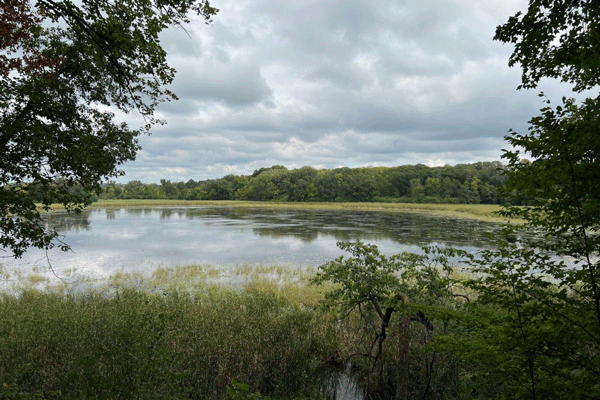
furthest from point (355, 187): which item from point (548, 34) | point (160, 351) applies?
point (160, 351)

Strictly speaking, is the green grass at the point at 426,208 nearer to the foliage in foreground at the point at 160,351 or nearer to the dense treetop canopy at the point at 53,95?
the foliage in foreground at the point at 160,351

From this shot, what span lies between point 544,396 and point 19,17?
30.2 ft

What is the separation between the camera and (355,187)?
103438 mm

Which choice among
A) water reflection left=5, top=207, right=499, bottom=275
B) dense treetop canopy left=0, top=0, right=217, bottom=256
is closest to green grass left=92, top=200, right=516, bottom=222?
water reflection left=5, top=207, right=499, bottom=275

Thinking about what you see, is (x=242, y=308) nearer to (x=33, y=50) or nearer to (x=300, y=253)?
(x=33, y=50)

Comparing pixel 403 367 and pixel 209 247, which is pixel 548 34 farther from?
pixel 209 247

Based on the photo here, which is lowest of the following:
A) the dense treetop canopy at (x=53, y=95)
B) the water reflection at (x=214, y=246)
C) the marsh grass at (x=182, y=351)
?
the water reflection at (x=214, y=246)

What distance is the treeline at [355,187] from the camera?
91812 mm

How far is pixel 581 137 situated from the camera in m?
2.41

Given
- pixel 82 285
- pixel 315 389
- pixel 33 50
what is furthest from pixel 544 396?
pixel 82 285

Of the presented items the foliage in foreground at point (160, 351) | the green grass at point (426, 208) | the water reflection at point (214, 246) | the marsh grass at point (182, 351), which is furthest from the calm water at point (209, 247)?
the green grass at point (426, 208)

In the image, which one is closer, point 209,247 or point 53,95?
point 53,95

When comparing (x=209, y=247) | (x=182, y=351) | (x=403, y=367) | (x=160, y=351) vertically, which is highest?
(x=160, y=351)

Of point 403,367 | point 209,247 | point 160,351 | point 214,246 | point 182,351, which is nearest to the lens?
point 160,351
